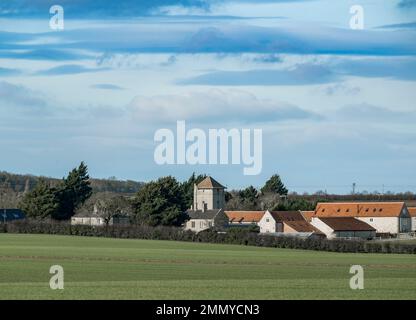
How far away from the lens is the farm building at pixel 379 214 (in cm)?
14725

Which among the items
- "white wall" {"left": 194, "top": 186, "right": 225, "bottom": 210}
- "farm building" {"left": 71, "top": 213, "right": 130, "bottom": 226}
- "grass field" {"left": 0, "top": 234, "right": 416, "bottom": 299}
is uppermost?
"white wall" {"left": 194, "top": 186, "right": 225, "bottom": 210}

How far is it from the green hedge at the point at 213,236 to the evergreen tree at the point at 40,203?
1858cm

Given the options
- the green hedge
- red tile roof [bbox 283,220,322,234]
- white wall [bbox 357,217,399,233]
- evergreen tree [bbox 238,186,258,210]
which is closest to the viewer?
the green hedge

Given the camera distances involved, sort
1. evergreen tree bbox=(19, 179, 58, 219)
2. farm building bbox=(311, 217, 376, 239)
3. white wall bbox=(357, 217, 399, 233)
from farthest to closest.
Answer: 1. white wall bbox=(357, 217, 399, 233)
2. farm building bbox=(311, 217, 376, 239)
3. evergreen tree bbox=(19, 179, 58, 219)

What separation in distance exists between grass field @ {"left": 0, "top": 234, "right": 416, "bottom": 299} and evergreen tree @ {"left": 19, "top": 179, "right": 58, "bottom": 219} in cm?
4575

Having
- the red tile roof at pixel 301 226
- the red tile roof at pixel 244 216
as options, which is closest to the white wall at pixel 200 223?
the red tile roof at pixel 244 216

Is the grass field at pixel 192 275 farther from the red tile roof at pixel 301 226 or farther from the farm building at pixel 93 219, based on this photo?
the farm building at pixel 93 219

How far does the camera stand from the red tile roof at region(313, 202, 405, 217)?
5822 inches

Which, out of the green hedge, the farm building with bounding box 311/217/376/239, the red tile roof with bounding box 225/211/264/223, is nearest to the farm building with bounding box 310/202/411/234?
the red tile roof with bounding box 225/211/264/223

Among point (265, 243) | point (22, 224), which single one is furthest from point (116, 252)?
point (22, 224)

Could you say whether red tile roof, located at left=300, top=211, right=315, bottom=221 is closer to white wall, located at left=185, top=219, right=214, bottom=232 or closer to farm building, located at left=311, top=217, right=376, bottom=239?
farm building, located at left=311, top=217, right=376, bottom=239

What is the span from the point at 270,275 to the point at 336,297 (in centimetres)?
1461

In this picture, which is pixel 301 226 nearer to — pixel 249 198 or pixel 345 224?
pixel 345 224
